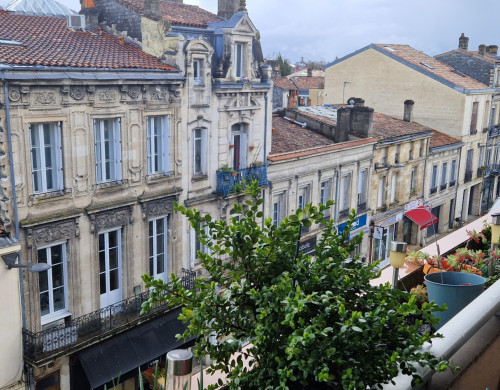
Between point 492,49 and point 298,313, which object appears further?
point 492,49

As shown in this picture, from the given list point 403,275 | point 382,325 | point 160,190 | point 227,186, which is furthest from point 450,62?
point 382,325

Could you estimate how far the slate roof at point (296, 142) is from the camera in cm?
2267

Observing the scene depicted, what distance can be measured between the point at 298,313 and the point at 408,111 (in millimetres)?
32753

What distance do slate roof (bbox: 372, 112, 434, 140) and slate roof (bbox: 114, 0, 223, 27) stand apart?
38.8 feet

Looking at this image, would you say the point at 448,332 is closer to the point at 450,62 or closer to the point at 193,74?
the point at 193,74

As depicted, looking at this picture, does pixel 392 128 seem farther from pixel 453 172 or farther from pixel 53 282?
pixel 53 282

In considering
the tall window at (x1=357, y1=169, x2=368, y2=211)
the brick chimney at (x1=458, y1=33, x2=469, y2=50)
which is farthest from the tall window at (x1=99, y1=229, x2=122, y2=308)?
the brick chimney at (x1=458, y1=33, x2=469, y2=50)

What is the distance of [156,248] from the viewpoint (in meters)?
17.7

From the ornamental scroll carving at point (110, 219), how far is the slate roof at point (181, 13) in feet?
20.9

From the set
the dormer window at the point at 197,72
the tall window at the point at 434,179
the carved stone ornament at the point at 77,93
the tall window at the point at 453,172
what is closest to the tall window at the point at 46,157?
the carved stone ornament at the point at 77,93

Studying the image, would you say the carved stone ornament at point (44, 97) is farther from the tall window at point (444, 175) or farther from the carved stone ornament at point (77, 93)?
the tall window at point (444, 175)

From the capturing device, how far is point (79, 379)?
14844 mm

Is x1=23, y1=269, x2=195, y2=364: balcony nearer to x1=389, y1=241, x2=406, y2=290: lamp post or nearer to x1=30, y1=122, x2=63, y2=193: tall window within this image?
x1=30, y1=122, x2=63, y2=193: tall window

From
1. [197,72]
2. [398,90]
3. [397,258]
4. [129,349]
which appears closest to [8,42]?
[197,72]
